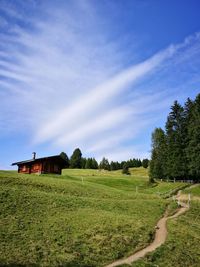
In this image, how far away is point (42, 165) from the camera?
68.9 meters

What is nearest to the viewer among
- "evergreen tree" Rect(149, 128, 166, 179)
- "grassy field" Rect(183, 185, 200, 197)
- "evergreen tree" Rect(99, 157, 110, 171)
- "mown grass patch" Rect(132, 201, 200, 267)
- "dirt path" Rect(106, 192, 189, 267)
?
"dirt path" Rect(106, 192, 189, 267)

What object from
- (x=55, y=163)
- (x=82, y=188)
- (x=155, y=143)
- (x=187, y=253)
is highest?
(x=155, y=143)

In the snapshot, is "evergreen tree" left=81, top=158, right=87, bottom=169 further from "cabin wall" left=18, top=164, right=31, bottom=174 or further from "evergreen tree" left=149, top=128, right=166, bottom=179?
"cabin wall" left=18, top=164, right=31, bottom=174

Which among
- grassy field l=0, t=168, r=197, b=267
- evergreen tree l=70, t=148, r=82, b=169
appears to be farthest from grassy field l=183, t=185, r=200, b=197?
evergreen tree l=70, t=148, r=82, b=169

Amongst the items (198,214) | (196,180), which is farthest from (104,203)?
(196,180)

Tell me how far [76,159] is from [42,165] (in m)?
89.6

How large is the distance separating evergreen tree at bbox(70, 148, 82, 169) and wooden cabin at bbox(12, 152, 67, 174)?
3282 inches

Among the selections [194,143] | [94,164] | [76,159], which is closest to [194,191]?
[194,143]

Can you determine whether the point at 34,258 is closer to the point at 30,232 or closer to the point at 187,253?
the point at 30,232

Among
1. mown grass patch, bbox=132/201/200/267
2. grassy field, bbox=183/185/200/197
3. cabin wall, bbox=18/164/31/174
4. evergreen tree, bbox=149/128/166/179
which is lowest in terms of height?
mown grass patch, bbox=132/201/200/267

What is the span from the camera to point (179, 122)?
277ft

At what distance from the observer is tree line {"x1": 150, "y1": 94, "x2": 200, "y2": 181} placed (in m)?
73.6

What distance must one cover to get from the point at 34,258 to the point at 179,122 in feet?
230

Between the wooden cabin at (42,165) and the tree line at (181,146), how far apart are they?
28045 millimetres
